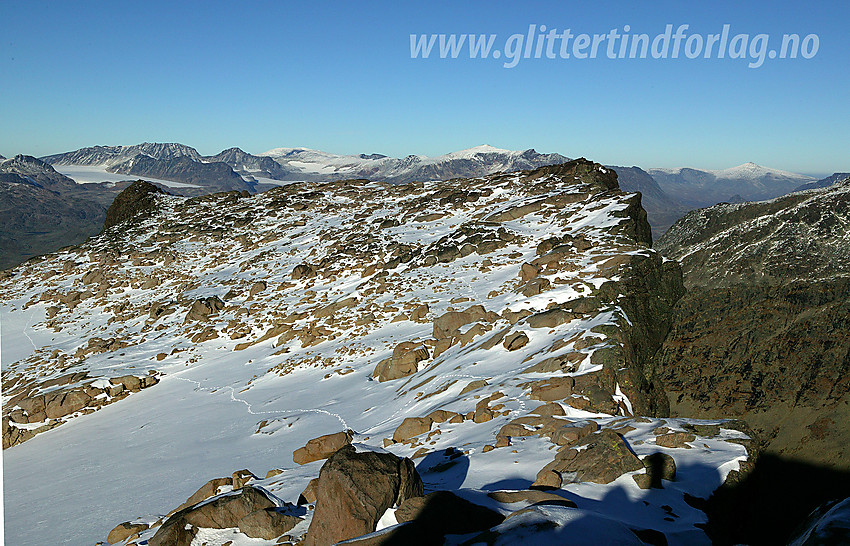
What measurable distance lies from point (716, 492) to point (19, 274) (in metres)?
49.2

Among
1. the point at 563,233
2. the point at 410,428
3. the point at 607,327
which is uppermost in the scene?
the point at 563,233

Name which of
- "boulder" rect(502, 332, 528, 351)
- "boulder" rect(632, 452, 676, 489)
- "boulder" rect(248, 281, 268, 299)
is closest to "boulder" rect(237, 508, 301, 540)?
"boulder" rect(632, 452, 676, 489)

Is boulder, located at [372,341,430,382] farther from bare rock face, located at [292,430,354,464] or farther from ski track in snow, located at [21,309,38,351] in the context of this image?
ski track in snow, located at [21,309,38,351]

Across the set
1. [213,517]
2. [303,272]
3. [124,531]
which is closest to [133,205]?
[303,272]

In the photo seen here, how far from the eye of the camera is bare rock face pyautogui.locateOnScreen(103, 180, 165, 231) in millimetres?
55125

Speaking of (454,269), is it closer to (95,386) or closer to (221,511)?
(95,386)

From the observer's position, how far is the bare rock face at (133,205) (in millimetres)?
55125

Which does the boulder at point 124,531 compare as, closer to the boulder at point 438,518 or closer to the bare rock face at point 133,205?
the boulder at point 438,518

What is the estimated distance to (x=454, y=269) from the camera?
27.1 meters

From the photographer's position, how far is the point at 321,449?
36.8 ft

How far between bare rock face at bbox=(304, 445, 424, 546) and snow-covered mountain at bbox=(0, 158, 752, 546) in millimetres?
38

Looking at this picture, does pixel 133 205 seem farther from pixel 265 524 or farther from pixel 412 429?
pixel 265 524

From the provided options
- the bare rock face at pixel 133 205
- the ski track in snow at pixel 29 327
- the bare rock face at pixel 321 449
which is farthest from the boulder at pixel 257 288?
the bare rock face at pixel 133 205

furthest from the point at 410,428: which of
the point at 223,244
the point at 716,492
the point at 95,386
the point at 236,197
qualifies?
the point at 236,197
